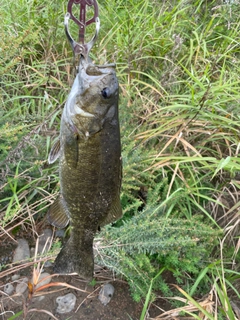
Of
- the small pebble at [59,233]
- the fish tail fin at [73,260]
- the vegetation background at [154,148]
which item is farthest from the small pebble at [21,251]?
the fish tail fin at [73,260]

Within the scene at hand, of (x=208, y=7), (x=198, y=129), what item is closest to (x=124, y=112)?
(x=198, y=129)

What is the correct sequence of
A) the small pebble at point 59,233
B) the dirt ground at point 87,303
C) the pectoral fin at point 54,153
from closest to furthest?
the pectoral fin at point 54,153 < the dirt ground at point 87,303 < the small pebble at point 59,233

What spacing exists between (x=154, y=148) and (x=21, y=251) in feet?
3.79

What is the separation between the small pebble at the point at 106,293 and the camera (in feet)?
6.88

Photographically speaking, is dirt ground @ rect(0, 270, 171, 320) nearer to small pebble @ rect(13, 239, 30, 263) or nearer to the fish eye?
small pebble @ rect(13, 239, 30, 263)

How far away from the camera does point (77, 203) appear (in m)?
1.09

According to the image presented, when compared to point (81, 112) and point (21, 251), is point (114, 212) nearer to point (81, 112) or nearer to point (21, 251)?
point (81, 112)

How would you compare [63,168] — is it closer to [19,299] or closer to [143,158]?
[143,158]

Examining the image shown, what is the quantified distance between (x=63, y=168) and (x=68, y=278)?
4.32ft

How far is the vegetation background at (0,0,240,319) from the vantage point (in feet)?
6.14

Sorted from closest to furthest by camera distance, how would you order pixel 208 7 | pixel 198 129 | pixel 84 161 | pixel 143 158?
pixel 84 161, pixel 143 158, pixel 198 129, pixel 208 7

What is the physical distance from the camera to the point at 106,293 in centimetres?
211

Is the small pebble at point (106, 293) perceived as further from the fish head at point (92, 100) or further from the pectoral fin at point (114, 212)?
the fish head at point (92, 100)

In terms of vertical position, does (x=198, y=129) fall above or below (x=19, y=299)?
above
